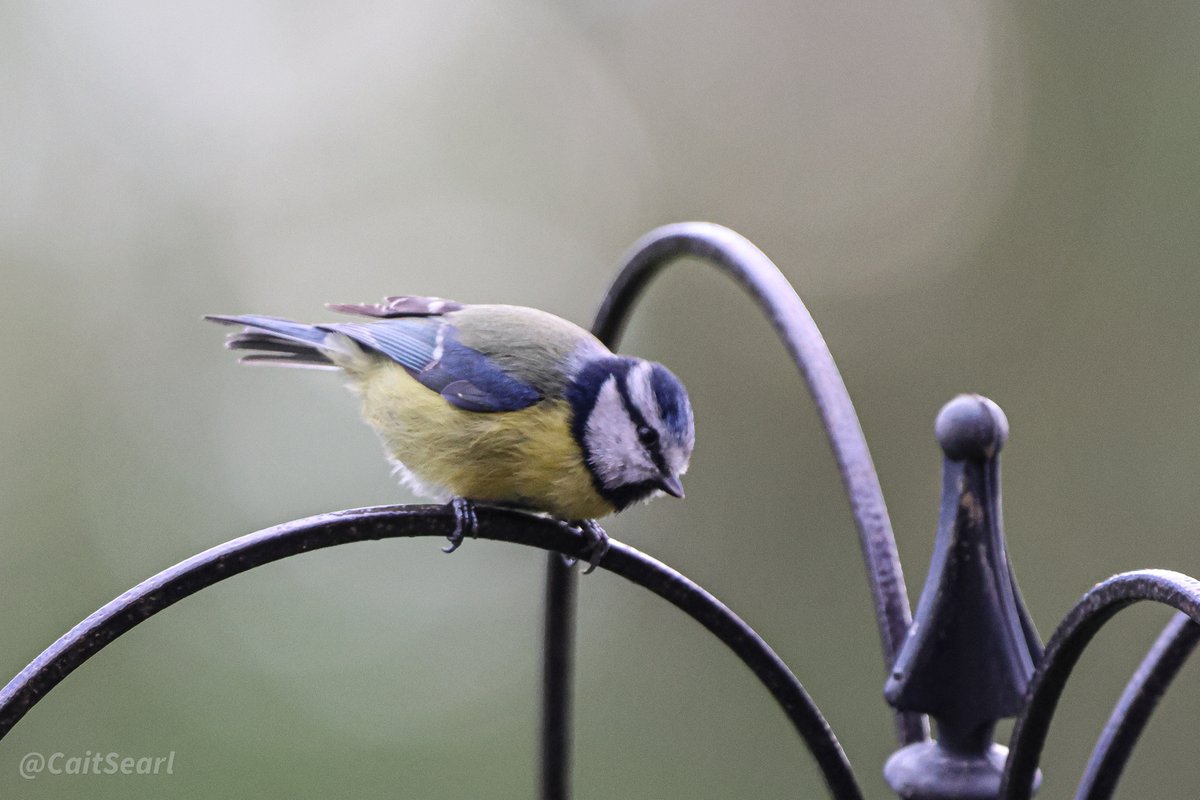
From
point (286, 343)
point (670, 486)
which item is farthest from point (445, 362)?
point (670, 486)

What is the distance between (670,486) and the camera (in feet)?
5.44

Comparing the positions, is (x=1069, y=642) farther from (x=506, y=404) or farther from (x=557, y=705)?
(x=506, y=404)

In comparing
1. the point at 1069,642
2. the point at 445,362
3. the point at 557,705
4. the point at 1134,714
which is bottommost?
the point at 557,705

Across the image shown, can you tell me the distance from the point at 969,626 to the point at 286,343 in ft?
4.09

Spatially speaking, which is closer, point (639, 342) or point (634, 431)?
point (634, 431)

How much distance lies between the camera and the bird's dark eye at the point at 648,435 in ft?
5.39

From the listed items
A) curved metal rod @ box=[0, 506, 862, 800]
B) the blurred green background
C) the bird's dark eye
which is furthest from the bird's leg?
the blurred green background

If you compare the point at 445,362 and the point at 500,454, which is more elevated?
the point at 445,362

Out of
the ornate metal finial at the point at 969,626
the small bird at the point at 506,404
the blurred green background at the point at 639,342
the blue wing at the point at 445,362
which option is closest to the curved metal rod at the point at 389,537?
the ornate metal finial at the point at 969,626

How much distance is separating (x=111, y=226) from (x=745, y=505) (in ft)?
8.50

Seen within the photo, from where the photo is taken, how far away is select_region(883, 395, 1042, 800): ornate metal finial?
1.05 metres

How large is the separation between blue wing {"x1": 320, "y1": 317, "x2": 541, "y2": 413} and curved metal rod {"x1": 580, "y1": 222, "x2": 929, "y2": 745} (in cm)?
21

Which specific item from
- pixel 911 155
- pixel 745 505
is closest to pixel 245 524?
pixel 745 505

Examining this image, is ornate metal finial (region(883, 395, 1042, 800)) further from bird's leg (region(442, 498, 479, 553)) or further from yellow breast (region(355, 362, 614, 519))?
yellow breast (region(355, 362, 614, 519))
